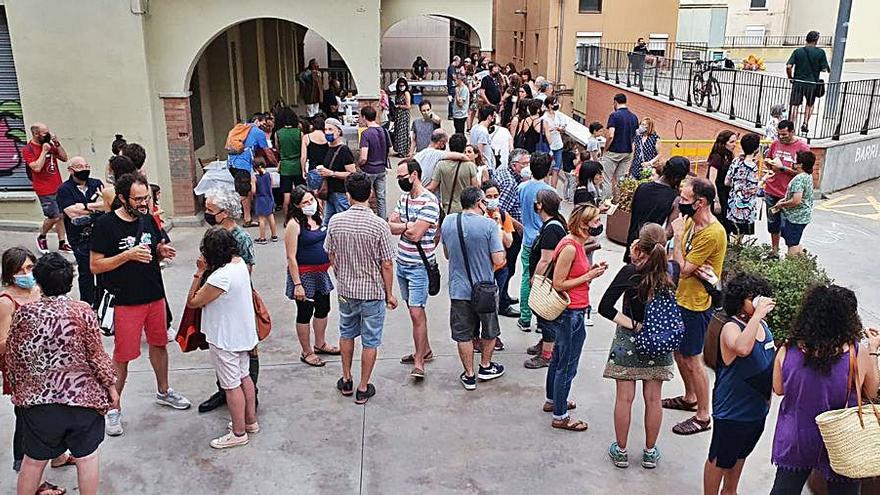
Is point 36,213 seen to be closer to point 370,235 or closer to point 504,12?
point 370,235

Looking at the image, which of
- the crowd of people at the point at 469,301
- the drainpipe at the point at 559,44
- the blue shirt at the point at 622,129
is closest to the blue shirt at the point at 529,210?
the crowd of people at the point at 469,301

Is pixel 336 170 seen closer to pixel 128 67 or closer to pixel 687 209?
pixel 128 67

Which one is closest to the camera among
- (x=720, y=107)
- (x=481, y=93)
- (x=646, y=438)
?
(x=646, y=438)

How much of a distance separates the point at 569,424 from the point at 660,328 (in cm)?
128

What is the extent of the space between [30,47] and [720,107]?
44.6ft

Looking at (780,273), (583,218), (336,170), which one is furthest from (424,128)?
(583,218)

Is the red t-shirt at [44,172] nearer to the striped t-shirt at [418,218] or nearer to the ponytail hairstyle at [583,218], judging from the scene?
the striped t-shirt at [418,218]

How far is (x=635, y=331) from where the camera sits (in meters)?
4.46

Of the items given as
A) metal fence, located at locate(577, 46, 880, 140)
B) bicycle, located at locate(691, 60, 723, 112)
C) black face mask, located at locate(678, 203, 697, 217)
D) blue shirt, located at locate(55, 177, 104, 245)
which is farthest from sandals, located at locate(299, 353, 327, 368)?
bicycle, located at locate(691, 60, 723, 112)

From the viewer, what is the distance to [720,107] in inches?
644

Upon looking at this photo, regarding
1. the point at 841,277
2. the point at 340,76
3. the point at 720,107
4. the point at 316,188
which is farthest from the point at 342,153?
the point at 340,76

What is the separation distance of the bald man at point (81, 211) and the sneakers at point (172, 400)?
1476mm

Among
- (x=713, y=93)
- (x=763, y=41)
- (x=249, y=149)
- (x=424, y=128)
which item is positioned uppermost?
(x=763, y=41)

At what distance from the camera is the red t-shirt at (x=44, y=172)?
28.5 ft
